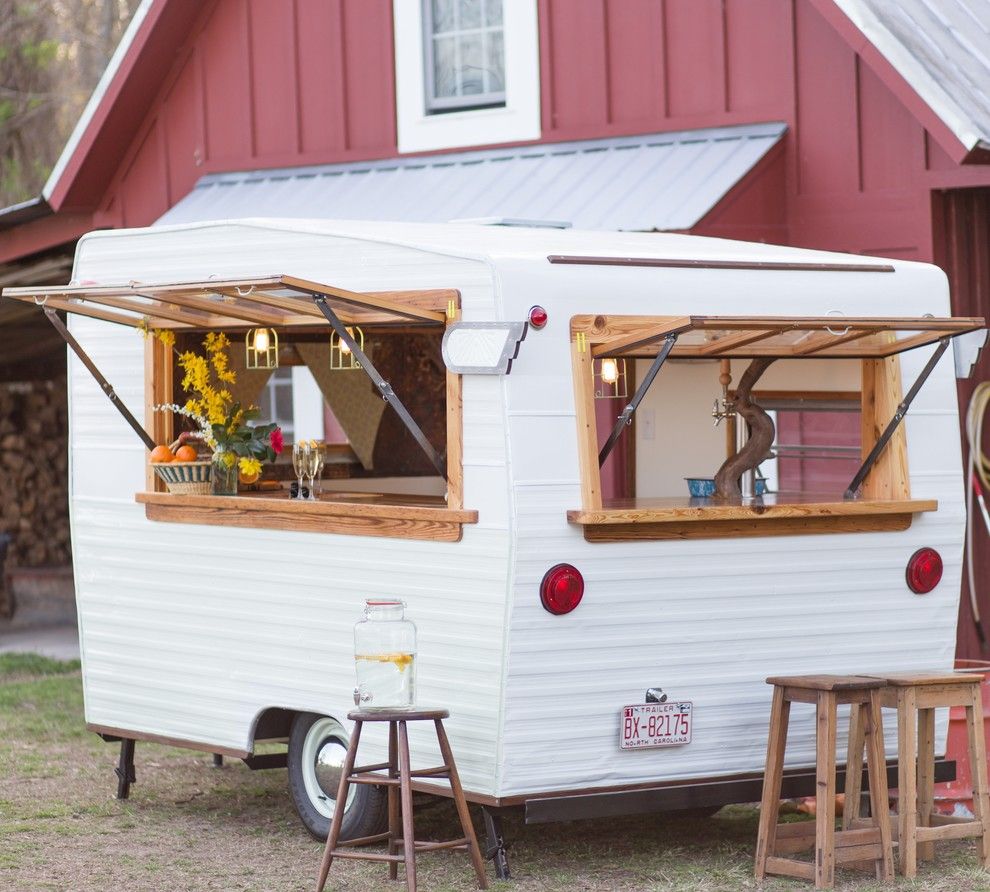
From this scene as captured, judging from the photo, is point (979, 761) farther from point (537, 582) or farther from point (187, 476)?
point (187, 476)

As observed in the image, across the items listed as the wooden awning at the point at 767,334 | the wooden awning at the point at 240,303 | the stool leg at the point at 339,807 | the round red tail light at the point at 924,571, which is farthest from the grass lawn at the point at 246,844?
the wooden awning at the point at 240,303

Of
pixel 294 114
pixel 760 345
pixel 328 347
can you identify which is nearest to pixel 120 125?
pixel 294 114

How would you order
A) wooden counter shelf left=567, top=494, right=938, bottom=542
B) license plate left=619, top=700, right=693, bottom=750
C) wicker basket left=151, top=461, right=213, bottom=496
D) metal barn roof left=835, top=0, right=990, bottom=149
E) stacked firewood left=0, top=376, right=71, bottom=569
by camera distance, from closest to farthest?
wooden counter shelf left=567, top=494, right=938, bottom=542
license plate left=619, top=700, right=693, bottom=750
wicker basket left=151, top=461, right=213, bottom=496
metal barn roof left=835, top=0, right=990, bottom=149
stacked firewood left=0, top=376, right=71, bottom=569

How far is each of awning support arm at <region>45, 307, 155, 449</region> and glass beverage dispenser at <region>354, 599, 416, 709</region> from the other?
1.73 metres

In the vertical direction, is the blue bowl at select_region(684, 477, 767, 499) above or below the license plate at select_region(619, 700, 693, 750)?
above

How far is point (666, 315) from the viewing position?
648 centimetres

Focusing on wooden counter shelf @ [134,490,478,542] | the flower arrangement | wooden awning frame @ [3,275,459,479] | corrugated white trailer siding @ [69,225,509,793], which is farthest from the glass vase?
wooden awning frame @ [3,275,459,479]

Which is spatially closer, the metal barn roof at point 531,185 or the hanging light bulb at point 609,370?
the hanging light bulb at point 609,370

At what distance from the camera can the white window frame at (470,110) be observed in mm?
11109

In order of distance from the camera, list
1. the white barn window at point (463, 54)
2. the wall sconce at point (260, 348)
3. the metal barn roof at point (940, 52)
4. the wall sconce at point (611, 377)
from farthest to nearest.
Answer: the white barn window at point (463, 54) < the metal barn roof at point (940, 52) < the wall sconce at point (260, 348) < the wall sconce at point (611, 377)

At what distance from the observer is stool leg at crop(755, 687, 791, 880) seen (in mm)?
6480

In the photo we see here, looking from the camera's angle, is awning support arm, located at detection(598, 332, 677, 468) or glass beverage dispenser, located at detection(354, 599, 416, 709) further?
glass beverage dispenser, located at detection(354, 599, 416, 709)

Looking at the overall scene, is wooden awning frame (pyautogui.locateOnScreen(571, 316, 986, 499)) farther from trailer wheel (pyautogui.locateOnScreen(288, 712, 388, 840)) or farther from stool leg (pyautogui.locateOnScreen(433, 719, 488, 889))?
trailer wheel (pyautogui.locateOnScreen(288, 712, 388, 840))

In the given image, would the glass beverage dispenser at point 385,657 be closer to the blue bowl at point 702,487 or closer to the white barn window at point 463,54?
the blue bowl at point 702,487
